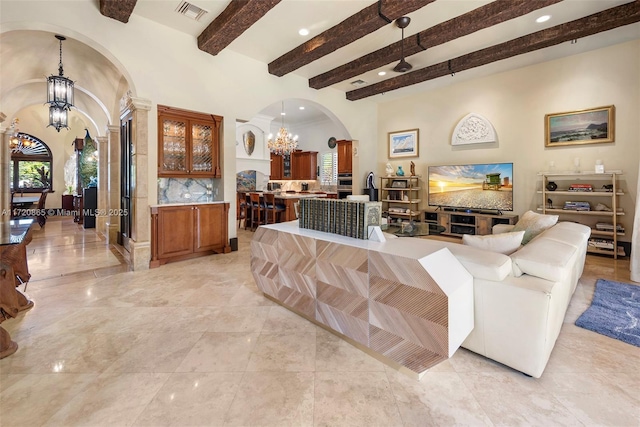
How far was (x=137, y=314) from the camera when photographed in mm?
2543

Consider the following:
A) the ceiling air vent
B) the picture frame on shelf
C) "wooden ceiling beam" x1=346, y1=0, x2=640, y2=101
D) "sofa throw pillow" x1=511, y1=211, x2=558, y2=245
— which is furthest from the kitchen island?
the picture frame on shelf

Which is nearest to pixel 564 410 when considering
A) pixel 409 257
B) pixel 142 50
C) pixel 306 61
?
pixel 409 257

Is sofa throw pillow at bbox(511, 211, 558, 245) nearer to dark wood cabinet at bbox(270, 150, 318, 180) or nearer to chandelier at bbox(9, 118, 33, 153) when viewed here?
dark wood cabinet at bbox(270, 150, 318, 180)

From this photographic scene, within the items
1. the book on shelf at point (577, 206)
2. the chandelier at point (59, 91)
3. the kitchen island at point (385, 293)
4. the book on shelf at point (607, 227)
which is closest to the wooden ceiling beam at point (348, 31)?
the kitchen island at point (385, 293)

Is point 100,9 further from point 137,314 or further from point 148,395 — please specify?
point 148,395

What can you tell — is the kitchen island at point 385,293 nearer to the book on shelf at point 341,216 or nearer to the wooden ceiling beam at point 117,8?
the book on shelf at point 341,216

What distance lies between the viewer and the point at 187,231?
429 centimetres

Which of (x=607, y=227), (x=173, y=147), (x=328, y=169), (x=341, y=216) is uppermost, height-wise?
(x=328, y=169)

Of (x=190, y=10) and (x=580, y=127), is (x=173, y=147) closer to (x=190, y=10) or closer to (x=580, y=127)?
(x=190, y=10)

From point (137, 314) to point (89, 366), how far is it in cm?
77

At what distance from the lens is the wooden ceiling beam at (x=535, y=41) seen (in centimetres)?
354

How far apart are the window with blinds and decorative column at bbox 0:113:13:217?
7822mm

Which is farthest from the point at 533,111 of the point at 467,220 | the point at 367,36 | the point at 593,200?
the point at 367,36

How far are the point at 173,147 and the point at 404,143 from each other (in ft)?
17.1
